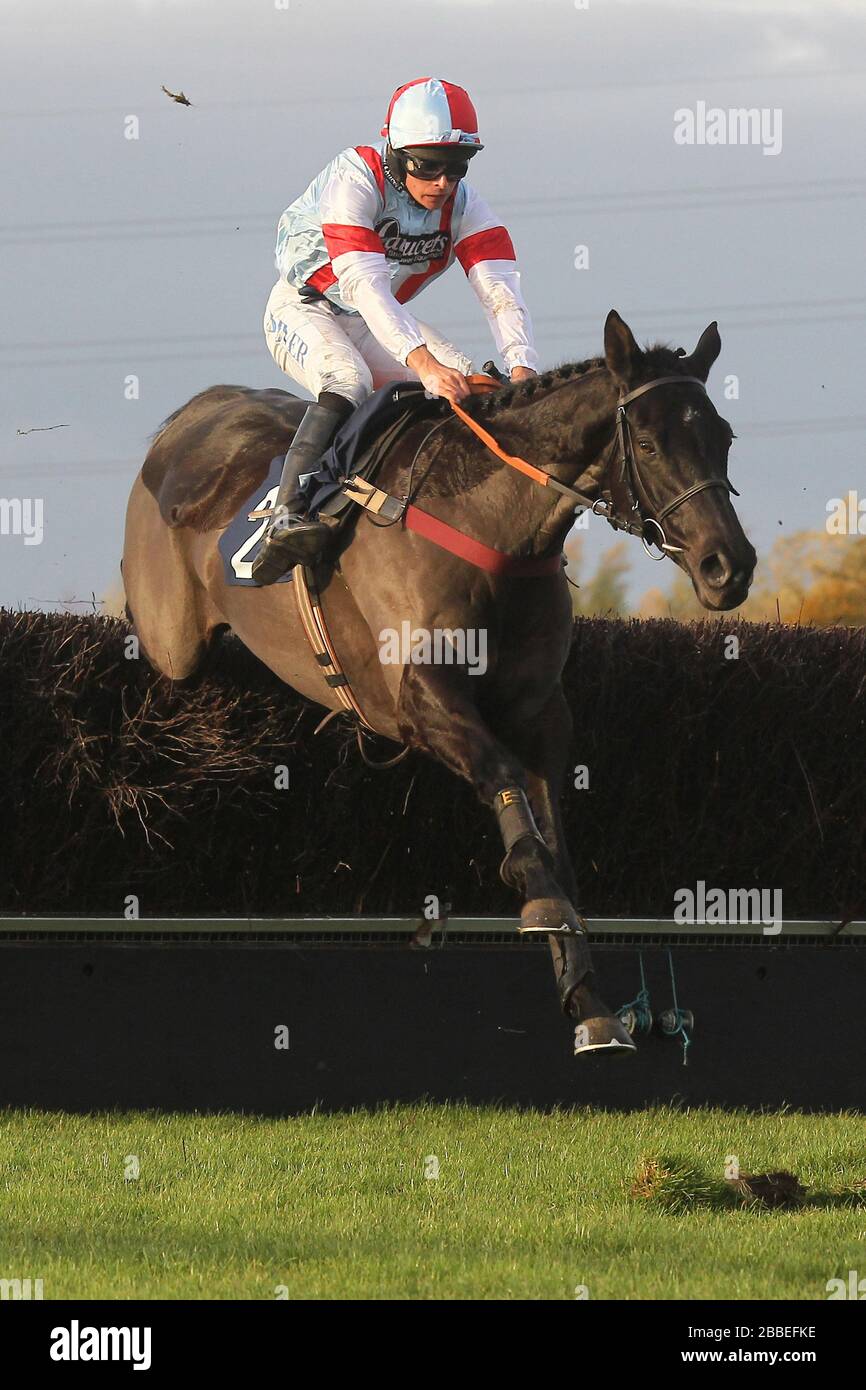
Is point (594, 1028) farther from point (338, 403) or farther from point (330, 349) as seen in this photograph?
point (330, 349)

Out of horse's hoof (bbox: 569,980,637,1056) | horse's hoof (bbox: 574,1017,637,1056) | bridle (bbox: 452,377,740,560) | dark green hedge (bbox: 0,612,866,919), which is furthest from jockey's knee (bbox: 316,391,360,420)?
horse's hoof (bbox: 574,1017,637,1056)

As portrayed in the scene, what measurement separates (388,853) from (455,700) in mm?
2184

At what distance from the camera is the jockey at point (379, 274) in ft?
22.3

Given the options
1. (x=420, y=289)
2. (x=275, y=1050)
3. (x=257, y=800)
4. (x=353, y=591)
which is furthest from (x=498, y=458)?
(x=275, y=1050)

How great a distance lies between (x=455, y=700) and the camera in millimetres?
6332

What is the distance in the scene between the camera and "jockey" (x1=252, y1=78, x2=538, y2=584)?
6797 mm

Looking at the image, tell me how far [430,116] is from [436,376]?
3.12 feet

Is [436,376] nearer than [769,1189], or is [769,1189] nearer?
[769,1189]

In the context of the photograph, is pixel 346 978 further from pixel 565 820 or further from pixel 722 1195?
pixel 722 1195

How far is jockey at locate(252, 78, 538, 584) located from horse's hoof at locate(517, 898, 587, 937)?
1.81 m

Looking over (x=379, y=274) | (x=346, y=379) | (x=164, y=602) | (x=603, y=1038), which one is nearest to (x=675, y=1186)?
(x=603, y=1038)

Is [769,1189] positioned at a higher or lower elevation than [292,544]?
lower

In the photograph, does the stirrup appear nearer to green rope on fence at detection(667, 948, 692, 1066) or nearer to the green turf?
the green turf

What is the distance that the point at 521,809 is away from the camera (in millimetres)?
5980
